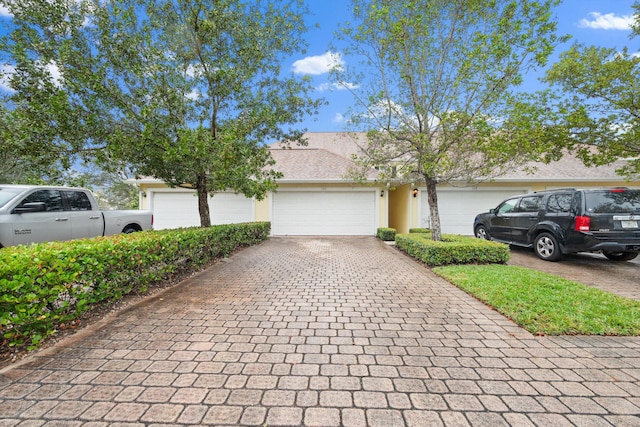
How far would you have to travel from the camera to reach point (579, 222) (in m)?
5.52

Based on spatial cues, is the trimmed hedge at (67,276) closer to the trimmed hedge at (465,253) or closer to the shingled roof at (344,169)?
the trimmed hedge at (465,253)

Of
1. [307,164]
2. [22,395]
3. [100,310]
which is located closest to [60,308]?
[100,310]

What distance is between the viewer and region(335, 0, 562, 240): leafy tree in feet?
18.9

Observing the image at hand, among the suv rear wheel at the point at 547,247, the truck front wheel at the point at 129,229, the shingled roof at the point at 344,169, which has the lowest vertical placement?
the suv rear wheel at the point at 547,247

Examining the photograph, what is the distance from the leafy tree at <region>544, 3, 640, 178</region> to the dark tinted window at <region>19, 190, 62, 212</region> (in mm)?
12436

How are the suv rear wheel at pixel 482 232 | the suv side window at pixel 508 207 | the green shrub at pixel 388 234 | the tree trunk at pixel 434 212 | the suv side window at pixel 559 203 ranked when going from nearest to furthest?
the suv side window at pixel 559 203, the tree trunk at pixel 434 212, the suv side window at pixel 508 207, the suv rear wheel at pixel 482 232, the green shrub at pixel 388 234

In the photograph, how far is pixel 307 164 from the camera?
1312 cm

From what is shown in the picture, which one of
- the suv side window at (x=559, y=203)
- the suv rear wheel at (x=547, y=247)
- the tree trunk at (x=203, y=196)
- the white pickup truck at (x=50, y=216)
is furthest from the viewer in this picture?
the tree trunk at (x=203, y=196)

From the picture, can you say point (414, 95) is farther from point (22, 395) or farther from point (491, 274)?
point (22, 395)

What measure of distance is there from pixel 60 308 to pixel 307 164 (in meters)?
11.1

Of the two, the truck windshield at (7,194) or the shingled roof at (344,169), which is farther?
the shingled roof at (344,169)

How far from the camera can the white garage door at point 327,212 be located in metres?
11.9

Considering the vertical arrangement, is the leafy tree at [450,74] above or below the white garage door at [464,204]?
above

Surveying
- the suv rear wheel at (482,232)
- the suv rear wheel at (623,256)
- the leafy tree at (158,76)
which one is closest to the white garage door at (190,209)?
the leafy tree at (158,76)
